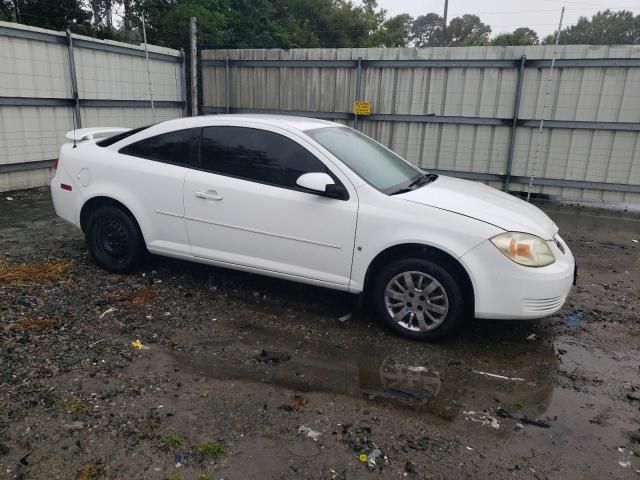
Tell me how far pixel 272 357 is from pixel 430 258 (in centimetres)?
138

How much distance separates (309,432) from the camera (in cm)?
286

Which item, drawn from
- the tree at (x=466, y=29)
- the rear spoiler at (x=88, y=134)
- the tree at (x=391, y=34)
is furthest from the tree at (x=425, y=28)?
the rear spoiler at (x=88, y=134)

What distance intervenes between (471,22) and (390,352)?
53.3 m

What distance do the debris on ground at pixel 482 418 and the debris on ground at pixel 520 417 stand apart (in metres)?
0.08

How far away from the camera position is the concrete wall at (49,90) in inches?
325

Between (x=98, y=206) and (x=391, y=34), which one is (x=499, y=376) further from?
(x=391, y=34)

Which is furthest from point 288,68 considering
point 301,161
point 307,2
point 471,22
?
point 471,22

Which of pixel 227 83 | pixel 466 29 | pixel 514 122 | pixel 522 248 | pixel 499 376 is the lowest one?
pixel 499 376

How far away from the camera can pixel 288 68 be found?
1095cm

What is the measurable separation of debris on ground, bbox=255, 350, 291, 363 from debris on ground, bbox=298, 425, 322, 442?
A: 0.80 meters

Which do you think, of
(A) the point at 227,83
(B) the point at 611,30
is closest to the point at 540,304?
(A) the point at 227,83

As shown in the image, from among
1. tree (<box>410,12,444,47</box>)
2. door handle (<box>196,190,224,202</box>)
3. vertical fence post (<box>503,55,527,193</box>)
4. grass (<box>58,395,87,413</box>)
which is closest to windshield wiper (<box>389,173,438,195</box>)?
door handle (<box>196,190,224,202</box>)

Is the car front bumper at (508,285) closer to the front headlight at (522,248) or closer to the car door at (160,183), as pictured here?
the front headlight at (522,248)

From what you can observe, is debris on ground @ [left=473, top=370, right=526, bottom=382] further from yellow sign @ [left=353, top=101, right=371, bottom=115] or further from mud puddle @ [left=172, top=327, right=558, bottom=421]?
yellow sign @ [left=353, top=101, right=371, bottom=115]
